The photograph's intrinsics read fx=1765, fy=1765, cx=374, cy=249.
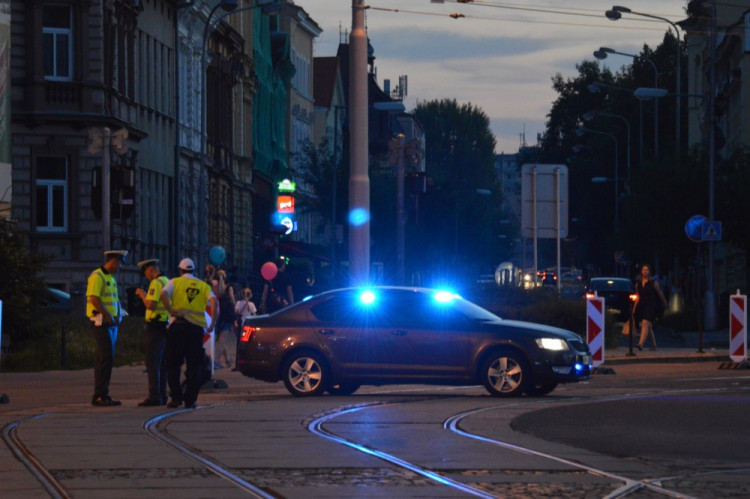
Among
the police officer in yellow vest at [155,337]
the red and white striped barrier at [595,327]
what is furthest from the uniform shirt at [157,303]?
the red and white striped barrier at [595,327]

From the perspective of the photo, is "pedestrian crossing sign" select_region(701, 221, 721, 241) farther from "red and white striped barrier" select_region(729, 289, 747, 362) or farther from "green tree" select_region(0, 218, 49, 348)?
"green tree" select_region(0, 218, 49, 348)

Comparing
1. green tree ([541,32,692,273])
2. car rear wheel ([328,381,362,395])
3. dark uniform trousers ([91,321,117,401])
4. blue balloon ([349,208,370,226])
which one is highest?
green tree ([541,32,692,273])

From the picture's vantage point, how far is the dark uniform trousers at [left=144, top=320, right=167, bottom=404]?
66.4ft

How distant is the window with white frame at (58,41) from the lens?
4650 cm

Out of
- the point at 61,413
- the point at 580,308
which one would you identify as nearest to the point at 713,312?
the point at 580,308


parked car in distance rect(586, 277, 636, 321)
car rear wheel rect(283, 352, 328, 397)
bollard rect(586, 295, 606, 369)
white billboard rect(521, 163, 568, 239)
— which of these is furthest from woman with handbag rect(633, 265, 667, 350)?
parked car in distance rect(586, 277, 636, 321)

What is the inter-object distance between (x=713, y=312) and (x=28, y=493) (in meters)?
39.6

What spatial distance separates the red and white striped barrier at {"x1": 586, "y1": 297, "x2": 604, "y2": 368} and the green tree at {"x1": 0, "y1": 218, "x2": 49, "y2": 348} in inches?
388

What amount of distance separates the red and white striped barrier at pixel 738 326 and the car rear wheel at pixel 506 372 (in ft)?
25.6

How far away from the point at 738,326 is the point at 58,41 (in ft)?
78.2

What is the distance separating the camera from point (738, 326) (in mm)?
29031

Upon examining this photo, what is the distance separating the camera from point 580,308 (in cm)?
3766

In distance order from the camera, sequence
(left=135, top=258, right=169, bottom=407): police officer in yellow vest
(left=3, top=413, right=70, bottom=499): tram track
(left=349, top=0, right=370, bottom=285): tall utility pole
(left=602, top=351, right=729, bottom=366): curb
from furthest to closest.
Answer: (left=602, top=351, right=729, bottom=366): curb
(left=349, top=0, right=370, bottom=285): tall utility pole
(left=135, top=258, right=169, bottom=407): police officer in yellow vest
(left=3, top=413, right=70, bottom=499): tram track

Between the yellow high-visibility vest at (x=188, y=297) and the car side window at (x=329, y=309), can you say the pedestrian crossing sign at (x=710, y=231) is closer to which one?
the car side window at (x=329, y=309)
